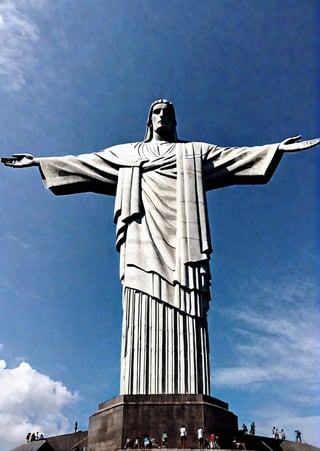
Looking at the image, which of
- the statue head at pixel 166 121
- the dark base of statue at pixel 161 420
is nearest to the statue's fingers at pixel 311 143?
the statue head at pixel 166 121

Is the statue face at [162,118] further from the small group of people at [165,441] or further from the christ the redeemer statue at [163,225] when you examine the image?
the small group of people at [165,441]

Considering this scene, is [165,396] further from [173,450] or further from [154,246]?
[154,246]

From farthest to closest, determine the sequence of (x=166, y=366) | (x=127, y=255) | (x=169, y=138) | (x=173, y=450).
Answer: (x=169, y=138) → (x=127, y=255) → (x=166, y=366) → (x=173, y=450)

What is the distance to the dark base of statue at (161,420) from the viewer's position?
439 inches

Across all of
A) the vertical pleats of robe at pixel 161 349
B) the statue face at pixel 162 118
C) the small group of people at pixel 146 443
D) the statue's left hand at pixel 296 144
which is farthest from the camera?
the statue face at pixel 162 118

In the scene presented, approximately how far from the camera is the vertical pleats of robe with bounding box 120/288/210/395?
12.6m

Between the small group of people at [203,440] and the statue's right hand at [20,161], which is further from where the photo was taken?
the statue's right hand at [20,161]

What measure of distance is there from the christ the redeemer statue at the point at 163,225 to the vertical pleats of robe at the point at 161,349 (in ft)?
0.08

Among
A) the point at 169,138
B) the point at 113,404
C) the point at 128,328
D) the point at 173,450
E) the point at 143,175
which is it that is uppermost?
the point at 169,138

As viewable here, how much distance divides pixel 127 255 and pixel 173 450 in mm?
5717

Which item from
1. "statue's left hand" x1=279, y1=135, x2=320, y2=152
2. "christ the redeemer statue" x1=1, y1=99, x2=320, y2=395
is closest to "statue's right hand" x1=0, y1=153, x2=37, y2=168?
"christ the redeemer statue" x1=1, y1=99, x2=320, y2=395

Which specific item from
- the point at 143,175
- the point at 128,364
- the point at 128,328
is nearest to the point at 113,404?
the point at 128,364

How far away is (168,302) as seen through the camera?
13.5 meters

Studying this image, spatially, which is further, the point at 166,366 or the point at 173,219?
the point at 173,219
